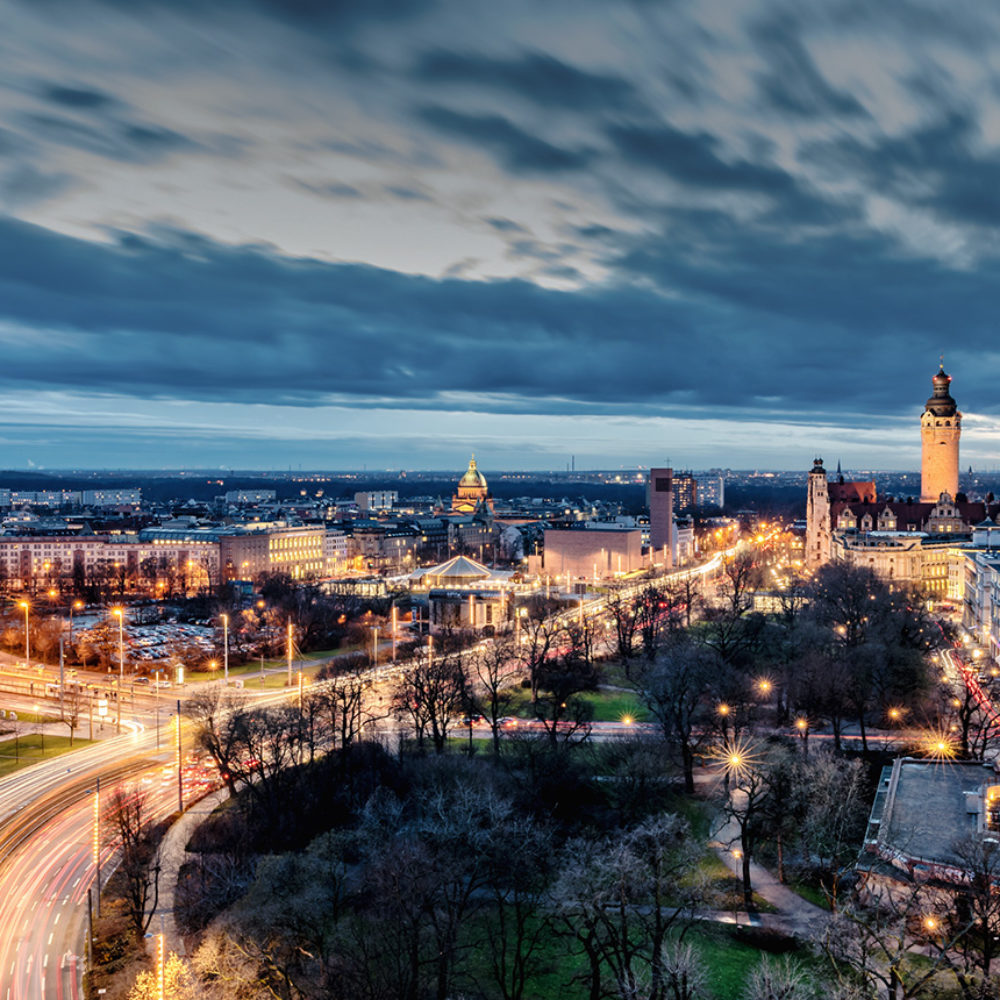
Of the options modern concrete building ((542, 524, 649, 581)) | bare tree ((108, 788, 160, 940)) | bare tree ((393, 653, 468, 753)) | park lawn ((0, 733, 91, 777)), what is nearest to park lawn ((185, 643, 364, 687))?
park lawn ((0, 733, 91, 777))

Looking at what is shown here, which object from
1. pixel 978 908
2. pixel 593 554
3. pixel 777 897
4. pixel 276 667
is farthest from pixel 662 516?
pixel 978 908

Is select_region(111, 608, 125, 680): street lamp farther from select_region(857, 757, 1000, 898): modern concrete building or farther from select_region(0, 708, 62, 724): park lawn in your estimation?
select_region(857, 757, 1000, 898): modern concrete building

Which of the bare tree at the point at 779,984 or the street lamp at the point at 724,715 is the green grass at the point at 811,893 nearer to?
the bare tree at the point at 779,984

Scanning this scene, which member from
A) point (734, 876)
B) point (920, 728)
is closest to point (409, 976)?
point (734, 876)

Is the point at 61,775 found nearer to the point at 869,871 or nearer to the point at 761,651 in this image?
the point at 869,871

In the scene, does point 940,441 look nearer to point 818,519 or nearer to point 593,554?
point 818,519

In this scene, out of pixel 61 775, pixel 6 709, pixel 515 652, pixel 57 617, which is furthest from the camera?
pixel 57 617
